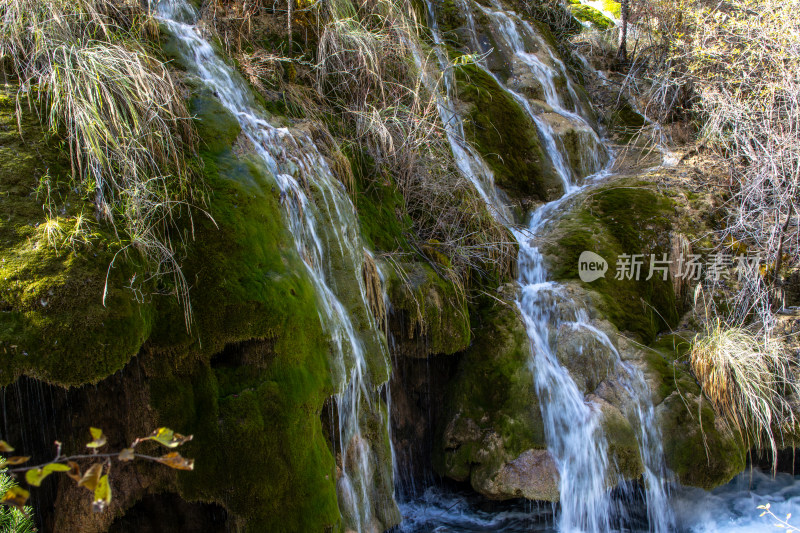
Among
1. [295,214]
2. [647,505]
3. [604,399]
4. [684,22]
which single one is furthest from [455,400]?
[684,22]

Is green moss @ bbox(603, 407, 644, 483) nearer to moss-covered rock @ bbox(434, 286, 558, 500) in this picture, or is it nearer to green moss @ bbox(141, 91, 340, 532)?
moss-covered rock @ bbox(434, 286, 558, 500)

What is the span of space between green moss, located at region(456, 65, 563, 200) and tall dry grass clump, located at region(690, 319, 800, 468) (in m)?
3.04

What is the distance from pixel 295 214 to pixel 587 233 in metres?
3.88

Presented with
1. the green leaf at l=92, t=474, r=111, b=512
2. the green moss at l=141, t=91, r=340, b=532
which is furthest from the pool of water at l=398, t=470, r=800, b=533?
the green leaf at l=92, t=474, r=111, b=512

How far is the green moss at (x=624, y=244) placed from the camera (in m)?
5.95

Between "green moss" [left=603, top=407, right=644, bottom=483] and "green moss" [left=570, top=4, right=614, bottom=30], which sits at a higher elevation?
"green moss" [left=570, top=4, right=614, bottom=30]

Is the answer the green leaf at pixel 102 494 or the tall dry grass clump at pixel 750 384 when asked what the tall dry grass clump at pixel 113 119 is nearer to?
the green leaf at pixel 102 494

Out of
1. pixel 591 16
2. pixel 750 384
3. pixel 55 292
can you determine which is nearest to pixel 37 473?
pixel 55 292

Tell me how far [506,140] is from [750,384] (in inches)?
166

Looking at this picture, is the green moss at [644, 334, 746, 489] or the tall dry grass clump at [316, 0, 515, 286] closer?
the green moss at [644, 334, 746, 489]

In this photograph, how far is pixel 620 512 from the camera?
482 centimetres

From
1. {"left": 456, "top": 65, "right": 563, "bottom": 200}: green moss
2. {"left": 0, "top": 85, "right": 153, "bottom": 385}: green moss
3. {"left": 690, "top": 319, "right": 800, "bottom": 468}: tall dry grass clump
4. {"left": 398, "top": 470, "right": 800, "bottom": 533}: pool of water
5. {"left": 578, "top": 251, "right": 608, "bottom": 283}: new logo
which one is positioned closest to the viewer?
{"left": 0, "top": 85, "right": 153, "bottom": 385}: green moss

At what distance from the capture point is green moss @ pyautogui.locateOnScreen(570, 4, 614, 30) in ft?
45.2

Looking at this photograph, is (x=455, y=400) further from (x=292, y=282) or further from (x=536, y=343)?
(x=292, y=282)
